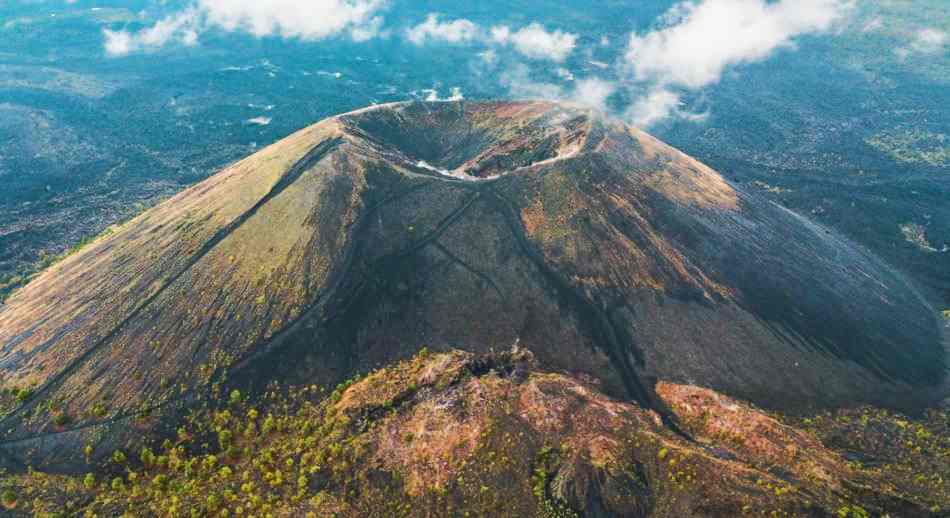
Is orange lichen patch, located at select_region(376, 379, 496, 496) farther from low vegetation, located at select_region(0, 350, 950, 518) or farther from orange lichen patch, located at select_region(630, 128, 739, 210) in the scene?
orange lichen patch, located at select_region(630, 128, 739, 210)

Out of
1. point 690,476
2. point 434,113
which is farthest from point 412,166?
point 690,476

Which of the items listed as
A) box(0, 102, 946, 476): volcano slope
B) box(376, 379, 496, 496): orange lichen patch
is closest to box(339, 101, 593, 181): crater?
box(0, 102, 946, 476): volcano slope

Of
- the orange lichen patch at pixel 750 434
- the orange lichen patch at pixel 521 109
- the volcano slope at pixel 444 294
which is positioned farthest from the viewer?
the orange lichen patch at pixel 521 109

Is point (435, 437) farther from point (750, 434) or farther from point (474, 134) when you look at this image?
point (474, 134)

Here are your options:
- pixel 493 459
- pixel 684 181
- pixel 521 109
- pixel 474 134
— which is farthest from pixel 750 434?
pixel 521 109

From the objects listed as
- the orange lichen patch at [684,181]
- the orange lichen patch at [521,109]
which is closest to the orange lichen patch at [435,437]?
the orange lichen patch at [684,181]

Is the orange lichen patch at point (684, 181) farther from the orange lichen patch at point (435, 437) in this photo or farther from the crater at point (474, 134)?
the orange lichen patch at point (435, 437)
